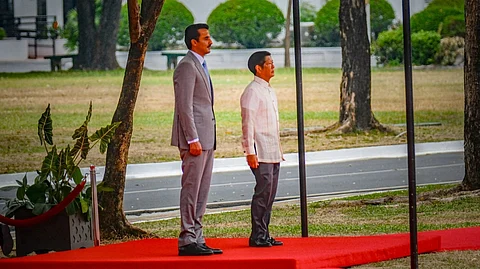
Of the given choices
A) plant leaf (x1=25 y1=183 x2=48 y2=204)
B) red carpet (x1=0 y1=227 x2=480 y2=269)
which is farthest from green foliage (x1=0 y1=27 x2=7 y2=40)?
red carpet (x1=0 y1=227 x2=480 y2=269)

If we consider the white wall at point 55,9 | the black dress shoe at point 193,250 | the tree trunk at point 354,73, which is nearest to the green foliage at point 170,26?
the white wall at point 55,9

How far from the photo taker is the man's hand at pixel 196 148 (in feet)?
24.9

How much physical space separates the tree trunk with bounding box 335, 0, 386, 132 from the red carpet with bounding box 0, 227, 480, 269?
10.1 metres

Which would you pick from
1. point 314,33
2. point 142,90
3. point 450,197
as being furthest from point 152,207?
point 314,33

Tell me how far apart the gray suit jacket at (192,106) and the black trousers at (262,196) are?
0.48 metres

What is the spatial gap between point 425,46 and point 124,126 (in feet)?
42.6

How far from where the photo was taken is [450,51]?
23375 mm

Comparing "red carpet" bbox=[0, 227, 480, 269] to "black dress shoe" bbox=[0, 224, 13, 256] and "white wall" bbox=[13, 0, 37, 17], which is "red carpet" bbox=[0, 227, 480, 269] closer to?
"black dress shoe" bbox=[0, 224, 13, 256]

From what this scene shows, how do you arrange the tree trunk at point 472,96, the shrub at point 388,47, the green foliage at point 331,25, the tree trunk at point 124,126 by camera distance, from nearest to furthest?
the tree trunk at point 124,126
the tree trunk at point 472,96
the green foliage at point 331,25
the shrub at point 388,47

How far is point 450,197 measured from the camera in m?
13.6

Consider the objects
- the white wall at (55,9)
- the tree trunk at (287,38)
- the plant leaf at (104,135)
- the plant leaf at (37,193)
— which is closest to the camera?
the plant leaf at (37,193)

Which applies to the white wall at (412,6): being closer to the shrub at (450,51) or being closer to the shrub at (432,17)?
the shrub at (432,17)

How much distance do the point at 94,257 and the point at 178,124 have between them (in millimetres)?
1146

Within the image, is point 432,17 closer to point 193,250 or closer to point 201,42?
point 201,42
